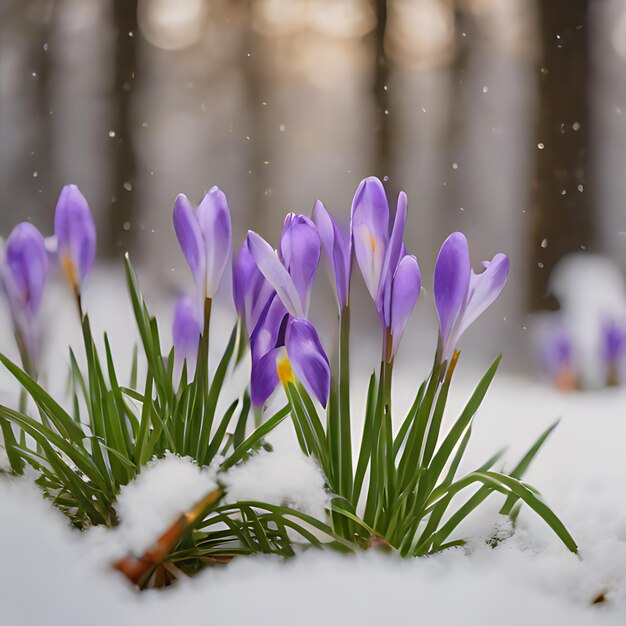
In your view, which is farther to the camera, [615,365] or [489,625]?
[615,365]

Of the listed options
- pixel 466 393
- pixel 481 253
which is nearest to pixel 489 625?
pixel 466 393

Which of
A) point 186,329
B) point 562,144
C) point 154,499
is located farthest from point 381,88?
point 154,499

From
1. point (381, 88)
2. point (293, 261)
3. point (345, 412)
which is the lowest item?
point (345, 412)

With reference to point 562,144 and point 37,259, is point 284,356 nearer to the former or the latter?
point 37,259

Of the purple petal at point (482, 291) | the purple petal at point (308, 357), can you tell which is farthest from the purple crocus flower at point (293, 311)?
the purple petal at point (482, 291)

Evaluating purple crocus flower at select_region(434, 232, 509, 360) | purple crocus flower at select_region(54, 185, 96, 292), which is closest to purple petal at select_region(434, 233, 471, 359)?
purple crocus flower at select_region(434, 232, 509, 360)

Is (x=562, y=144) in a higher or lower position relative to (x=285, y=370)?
higher

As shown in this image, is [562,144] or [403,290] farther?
[562,144]

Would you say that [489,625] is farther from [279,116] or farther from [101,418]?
[279,116]
